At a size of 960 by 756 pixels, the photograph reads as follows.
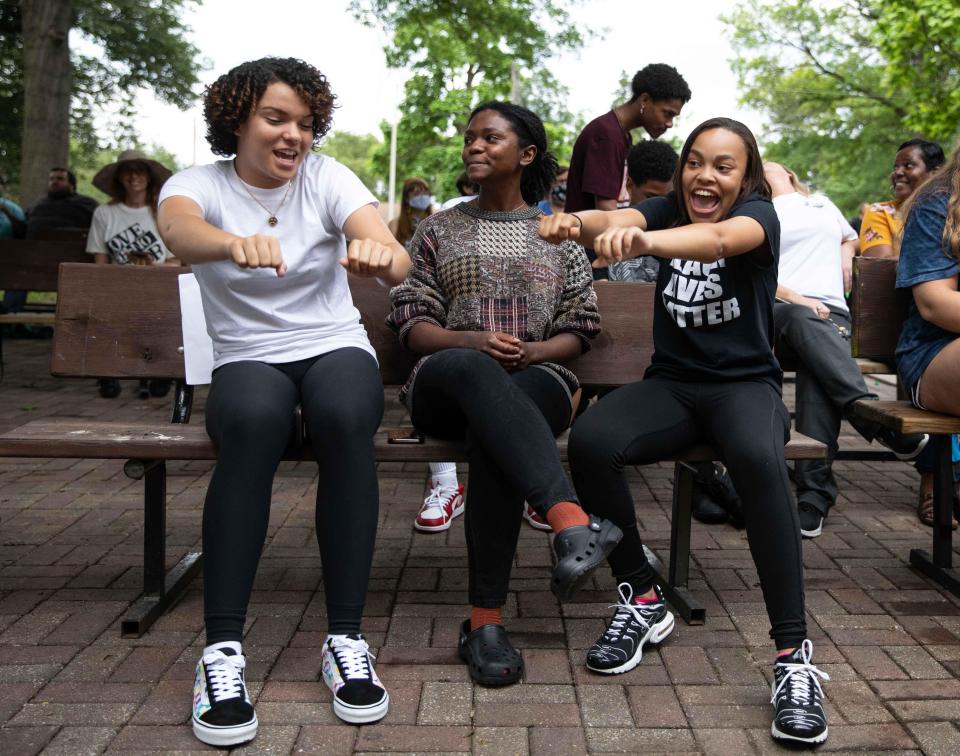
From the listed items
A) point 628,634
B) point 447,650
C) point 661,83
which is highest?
point 661,83

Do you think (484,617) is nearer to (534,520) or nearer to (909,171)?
(534,520)

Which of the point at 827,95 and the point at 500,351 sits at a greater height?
the point at 827,95

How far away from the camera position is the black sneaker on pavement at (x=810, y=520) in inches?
169

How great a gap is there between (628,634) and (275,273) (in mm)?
1438

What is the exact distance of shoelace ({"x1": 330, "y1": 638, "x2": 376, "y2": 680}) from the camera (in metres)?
2.63

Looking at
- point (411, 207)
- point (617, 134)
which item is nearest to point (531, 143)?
point (617, 134)

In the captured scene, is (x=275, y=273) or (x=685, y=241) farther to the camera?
(x=275, y=273)

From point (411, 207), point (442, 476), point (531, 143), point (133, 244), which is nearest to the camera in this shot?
point (531, 143)

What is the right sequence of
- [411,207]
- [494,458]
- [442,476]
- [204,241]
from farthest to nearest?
[411,207]
[442,476]
[494,458]
[204,241]

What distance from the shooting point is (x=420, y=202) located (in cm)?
1074

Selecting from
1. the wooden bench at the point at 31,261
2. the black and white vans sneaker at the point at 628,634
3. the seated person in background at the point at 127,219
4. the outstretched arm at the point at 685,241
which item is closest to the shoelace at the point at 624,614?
the black and white vans sneaker at the point at 628,634

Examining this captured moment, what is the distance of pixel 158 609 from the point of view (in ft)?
10.7

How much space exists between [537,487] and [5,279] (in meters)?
6.90

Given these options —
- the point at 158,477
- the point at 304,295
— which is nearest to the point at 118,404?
the point at 158,477
